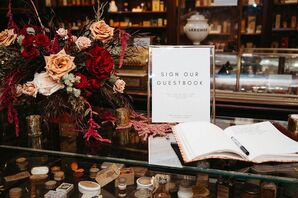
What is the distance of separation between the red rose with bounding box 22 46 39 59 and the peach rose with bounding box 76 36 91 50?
0.16 m

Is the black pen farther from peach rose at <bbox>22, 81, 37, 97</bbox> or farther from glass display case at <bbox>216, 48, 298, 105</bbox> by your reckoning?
glass display case at <bbox>216, 48, 298, 105</bbox>

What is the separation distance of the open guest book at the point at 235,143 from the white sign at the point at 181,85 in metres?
0.13

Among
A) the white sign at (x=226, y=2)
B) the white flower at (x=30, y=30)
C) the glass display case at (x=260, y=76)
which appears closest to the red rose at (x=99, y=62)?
the white flower at (x=30, y=30)

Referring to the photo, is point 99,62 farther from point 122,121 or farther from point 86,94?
point 122,121

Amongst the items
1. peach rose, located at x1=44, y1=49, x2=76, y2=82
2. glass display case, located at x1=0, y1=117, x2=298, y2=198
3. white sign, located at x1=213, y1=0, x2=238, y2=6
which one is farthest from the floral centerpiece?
white sign, located at x1=213, y1=0, x2=238, y2=6

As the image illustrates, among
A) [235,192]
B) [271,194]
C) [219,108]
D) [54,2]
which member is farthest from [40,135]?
[54,2]

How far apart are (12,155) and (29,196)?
8.5 inches

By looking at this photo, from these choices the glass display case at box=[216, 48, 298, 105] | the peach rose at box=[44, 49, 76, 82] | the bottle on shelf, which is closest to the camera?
the peach rose at box=[44, 49, 76, 82]

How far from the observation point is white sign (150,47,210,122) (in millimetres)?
1309

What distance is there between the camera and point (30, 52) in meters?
1.16

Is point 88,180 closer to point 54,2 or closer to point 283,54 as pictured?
point 283,54

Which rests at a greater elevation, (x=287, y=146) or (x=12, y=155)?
(x=287, y=146)

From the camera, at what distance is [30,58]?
1.18 m

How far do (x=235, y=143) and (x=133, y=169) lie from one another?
0.60 metres
